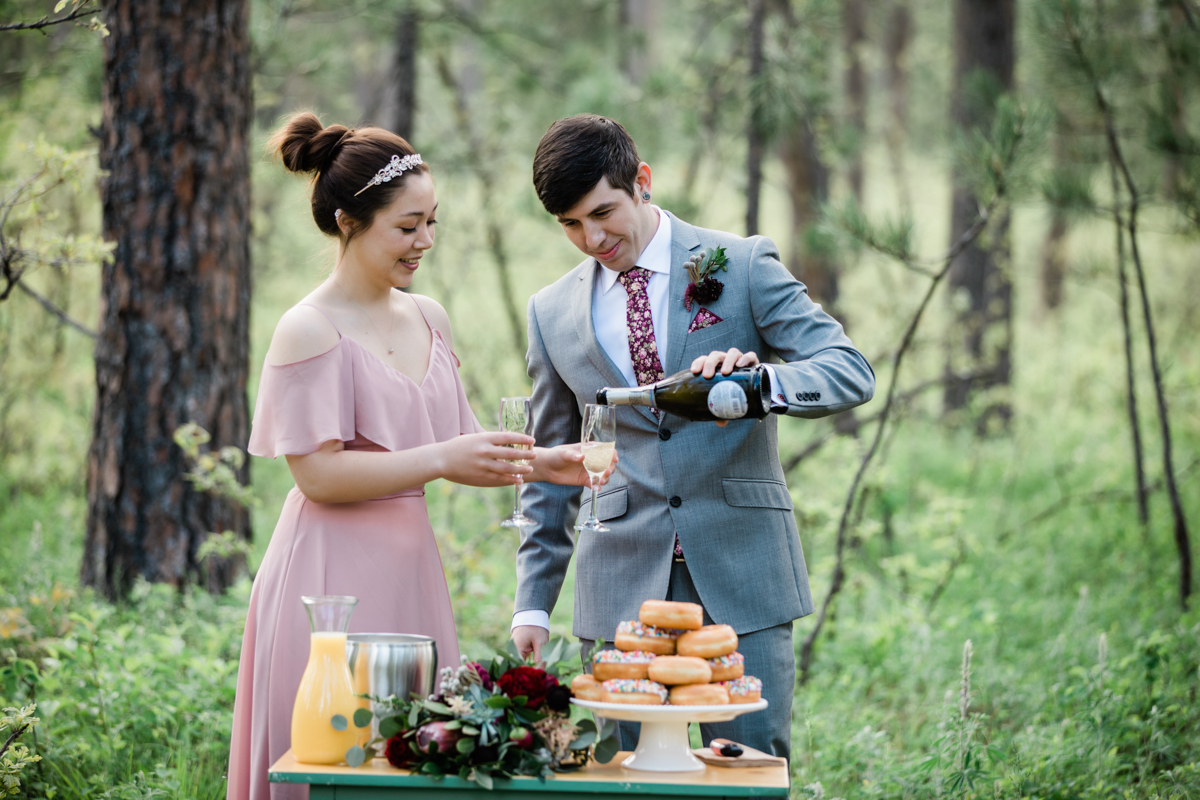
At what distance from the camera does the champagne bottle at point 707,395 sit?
7.10ft

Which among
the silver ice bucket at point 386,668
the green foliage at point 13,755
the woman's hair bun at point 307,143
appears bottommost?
the green foliage at point 13,755

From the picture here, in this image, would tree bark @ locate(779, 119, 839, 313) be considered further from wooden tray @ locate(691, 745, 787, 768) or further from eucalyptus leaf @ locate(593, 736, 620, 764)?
eucalyptus leaf @ locate(593, 736, 620, 764)

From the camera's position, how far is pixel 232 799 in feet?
8.19

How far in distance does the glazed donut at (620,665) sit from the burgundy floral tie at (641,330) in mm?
567

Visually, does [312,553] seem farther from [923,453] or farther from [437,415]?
[923,453]

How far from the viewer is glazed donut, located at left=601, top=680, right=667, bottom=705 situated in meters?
1.88

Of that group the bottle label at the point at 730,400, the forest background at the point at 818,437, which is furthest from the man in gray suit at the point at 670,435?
the forest background at the point at 818,437

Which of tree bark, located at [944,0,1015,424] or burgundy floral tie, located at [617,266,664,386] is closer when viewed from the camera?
burgundy floral tie, located at [617,266,664,386]

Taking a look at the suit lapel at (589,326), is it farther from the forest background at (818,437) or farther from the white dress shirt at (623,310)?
the forest background at (818,437)

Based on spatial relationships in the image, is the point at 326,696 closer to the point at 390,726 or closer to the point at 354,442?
the point at 390,726

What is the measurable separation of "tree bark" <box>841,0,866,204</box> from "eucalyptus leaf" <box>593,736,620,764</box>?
1247 centimetres

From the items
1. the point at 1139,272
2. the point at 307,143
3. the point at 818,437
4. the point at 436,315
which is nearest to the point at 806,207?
the point at 818,437

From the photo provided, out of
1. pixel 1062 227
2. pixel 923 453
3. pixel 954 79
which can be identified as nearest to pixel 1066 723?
pixel 923 453

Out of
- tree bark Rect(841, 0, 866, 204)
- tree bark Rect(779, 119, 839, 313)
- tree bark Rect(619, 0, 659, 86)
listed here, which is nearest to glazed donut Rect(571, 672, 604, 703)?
tree bark Rect(619, 0, 659, 86)
